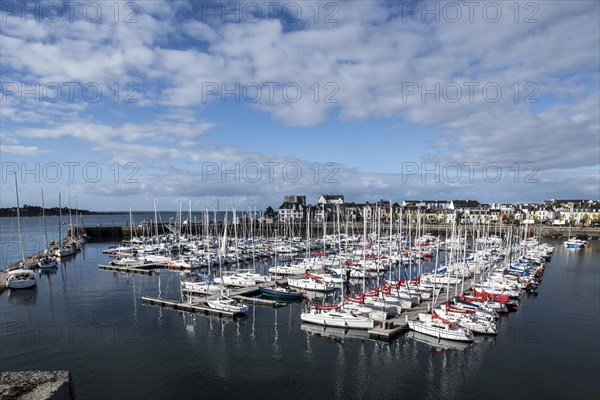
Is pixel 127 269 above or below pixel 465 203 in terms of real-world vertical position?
below

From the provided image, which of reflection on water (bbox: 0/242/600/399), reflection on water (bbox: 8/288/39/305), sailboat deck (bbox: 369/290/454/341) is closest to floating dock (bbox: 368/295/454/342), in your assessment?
sailboat deck (bbox: 369/290/454/341)

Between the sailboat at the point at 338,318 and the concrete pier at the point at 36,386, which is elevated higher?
the concrete pier at the point at 36,386

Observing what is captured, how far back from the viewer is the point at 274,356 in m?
28.2

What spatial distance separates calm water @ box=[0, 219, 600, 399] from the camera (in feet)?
77.5

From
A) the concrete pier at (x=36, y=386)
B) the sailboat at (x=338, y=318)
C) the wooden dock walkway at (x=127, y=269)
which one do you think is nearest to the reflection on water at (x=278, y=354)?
the sailboat at (x=338, y=318)

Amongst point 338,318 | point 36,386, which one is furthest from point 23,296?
point 36,386

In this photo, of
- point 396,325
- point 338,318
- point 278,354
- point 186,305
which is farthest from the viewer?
point 186,305

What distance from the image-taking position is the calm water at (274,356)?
23609 mm

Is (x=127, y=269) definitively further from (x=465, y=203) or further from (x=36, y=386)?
(x=465, y=203)

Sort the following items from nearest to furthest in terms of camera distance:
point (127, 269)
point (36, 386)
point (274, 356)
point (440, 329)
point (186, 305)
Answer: point (36, 386) < point (274, 356) < point (440, 329) < point (186, 305) < point (127, 269)

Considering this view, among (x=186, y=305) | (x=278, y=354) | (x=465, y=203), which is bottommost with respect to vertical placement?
(x=278, y=354)

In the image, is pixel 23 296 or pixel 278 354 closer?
pixel 278 354

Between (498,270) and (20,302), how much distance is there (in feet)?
197

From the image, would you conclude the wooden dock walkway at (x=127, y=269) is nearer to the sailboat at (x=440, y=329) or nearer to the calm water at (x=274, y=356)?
the calm water at (x=274, y=356)
